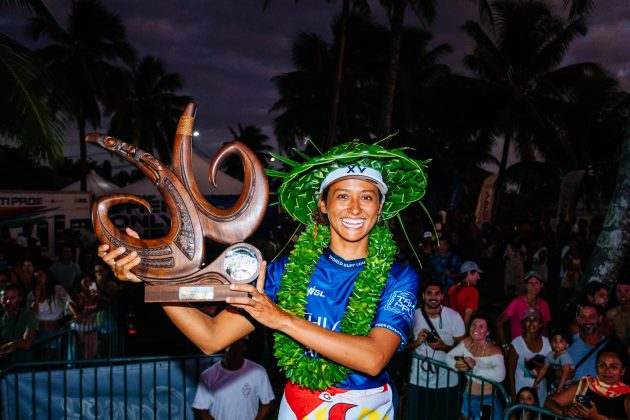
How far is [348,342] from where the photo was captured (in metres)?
1.87

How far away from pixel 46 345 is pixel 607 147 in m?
24.5

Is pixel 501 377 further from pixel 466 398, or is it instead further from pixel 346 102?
pixel 346 102

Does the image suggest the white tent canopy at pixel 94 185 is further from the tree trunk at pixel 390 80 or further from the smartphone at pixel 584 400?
the smartphone at pixel 584 400

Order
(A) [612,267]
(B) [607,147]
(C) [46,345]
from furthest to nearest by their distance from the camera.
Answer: (B) [607,147]
(A) [612,267]
(C) [46,345]

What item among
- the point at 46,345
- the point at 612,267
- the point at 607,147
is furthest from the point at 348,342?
the point at 607,147

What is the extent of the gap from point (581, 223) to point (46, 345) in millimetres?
16011

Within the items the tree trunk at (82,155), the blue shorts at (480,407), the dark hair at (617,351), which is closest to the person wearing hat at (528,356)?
the blue shorts at (480,407)

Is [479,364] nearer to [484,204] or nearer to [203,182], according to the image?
[203,182]

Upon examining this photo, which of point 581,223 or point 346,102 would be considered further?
point 346,102

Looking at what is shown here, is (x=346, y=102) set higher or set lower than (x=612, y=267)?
higher

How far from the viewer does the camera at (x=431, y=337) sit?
17.6ft

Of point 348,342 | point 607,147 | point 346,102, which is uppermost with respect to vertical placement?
point 346,102

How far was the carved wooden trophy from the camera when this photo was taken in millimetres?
2082

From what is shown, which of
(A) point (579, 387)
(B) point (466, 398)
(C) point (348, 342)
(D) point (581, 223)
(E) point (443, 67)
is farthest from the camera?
(E) point (443, 67)
